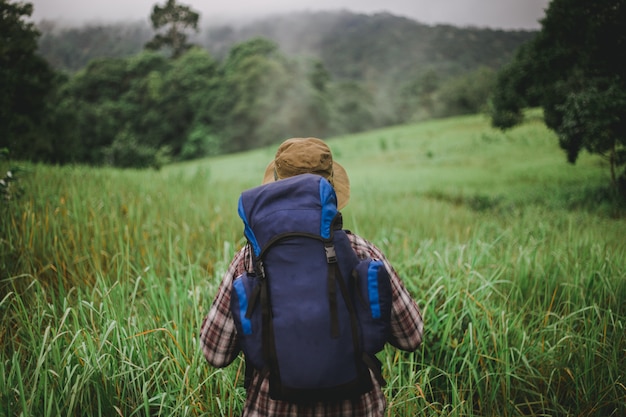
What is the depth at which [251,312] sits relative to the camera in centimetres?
105

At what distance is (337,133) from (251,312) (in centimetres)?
3217

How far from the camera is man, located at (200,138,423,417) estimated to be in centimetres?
119

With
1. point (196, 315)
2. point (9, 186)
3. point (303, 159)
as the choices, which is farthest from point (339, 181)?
point (9, 186)

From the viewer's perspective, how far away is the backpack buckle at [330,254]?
104 cm

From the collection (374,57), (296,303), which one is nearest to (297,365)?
(296,303)

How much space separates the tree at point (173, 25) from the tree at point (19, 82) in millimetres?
36714

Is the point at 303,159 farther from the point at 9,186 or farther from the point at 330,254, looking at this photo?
the point at 9,186

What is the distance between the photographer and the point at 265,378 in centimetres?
118

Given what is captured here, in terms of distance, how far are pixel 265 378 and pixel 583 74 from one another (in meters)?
8.24

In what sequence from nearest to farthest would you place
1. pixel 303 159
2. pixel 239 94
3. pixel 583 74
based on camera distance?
pixel 303 159 < pixel 583 74 < pixel 239 94

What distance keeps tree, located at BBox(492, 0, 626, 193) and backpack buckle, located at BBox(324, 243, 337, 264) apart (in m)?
7.06

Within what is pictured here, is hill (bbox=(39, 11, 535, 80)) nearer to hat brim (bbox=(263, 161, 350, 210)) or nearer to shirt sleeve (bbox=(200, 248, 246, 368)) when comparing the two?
hat brim (bbox=(263, 161, 350, 210))

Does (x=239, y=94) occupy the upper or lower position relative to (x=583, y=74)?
upper

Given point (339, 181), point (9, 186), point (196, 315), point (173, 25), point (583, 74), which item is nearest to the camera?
point (339, 181)
